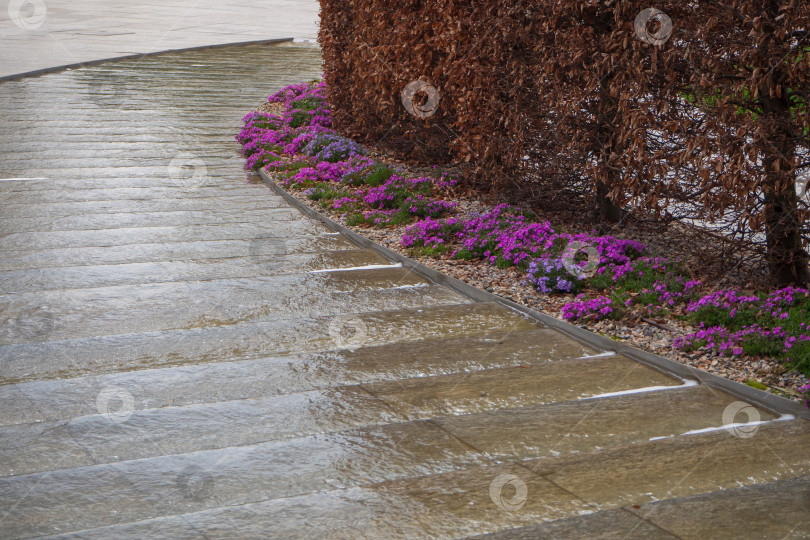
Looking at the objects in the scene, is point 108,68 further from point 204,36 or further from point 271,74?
point 204,36

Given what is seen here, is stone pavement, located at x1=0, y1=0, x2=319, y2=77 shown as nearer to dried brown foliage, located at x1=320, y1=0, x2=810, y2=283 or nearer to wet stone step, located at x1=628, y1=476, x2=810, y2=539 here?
dried brown foliage, located at x1=320, y1=0, x2=810, y2=283

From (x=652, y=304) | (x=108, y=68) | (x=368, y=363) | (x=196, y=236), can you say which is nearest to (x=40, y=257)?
(x=196, y=236)

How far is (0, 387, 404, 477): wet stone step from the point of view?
11.3 ft

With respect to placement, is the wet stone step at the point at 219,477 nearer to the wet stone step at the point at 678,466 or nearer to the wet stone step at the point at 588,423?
the wet stone step at the point at 588,423

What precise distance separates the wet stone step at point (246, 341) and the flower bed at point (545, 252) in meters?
0.75

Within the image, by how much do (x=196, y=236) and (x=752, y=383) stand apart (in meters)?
5.22

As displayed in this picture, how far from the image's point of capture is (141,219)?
26.8 ft

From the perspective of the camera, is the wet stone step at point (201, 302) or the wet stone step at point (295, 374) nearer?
the wet stone step at point (295, 374)

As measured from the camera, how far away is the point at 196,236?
299 inches

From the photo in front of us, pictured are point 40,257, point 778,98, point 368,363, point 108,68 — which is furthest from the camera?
point 108,68

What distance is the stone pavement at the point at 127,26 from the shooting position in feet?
59.4

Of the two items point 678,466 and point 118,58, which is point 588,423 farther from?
point 118,58

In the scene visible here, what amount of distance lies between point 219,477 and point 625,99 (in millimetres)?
4147

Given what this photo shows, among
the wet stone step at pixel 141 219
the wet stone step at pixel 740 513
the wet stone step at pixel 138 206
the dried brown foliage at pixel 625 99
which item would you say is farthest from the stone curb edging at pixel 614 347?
the wet stone step at pixel 138 206
